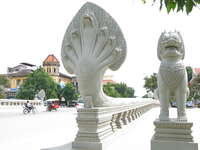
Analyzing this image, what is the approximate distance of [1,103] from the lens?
2100cm

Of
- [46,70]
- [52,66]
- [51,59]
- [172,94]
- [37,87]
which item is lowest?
[172,94]

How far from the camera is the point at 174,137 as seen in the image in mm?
3994

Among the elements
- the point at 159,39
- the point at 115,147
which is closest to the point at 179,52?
the point at 159,39

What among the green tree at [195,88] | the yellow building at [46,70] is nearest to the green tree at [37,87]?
the yellow building at [46,70]

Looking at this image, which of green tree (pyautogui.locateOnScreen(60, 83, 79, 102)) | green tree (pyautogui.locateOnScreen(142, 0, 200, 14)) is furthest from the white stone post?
green tree (pyautogui.locateOnScreen(60, 83, 79, 102))

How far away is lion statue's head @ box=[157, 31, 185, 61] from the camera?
4.22 meters

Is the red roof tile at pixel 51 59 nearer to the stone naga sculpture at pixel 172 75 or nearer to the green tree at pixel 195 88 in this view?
the green tree at pixel 195 88

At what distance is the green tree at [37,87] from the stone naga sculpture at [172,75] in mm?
40274

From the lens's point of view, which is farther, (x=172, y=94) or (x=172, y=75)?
(x=172, y=94)

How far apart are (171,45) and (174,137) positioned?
149 centimetres

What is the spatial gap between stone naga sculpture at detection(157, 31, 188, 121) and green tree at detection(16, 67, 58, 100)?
4027 cm

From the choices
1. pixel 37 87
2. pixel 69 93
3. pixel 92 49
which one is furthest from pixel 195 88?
pixel 92 49

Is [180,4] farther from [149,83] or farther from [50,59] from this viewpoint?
[50,59]

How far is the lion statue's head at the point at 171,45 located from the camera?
4.22m
